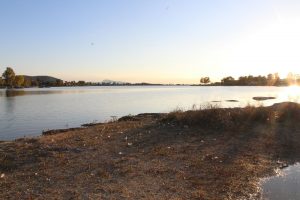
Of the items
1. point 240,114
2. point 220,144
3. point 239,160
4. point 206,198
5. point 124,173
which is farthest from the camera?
point 240,114

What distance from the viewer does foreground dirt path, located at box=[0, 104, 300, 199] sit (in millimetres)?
11266

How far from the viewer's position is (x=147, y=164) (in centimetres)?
1432

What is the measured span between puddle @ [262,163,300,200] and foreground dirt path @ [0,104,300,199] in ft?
1.24

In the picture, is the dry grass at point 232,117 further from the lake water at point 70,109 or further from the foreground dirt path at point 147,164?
the lake water at point 70,109

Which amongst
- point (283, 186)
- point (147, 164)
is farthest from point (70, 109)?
point (283, 186)

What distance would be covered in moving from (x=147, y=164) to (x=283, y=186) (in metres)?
4.98

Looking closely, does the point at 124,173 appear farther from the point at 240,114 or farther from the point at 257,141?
the point at 240,114

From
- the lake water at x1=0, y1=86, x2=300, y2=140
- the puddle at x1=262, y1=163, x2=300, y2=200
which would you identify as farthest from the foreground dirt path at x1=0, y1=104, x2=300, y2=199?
the lake water at x1=0, y1=86, x2=300, y2=140

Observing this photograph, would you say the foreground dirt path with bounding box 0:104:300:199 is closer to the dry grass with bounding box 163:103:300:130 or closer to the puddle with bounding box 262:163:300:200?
the puddle with bounding box 262:163:300:200

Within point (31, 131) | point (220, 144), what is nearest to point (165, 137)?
point (220, 144)

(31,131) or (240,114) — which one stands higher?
(240,114)

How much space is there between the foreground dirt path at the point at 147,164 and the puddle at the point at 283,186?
14.8 inches

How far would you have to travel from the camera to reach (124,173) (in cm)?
1305

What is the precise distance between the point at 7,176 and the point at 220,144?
33.7ft
